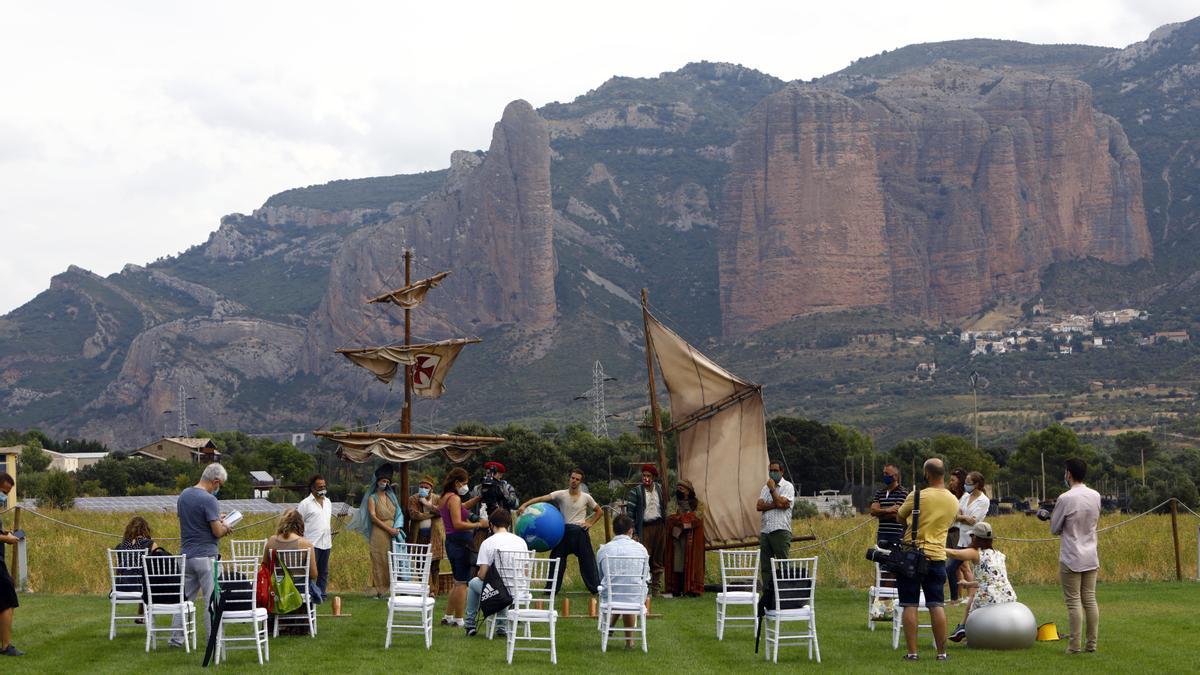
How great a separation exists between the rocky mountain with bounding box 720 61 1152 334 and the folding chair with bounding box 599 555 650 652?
5298 inches

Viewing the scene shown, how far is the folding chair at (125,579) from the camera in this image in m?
14.0

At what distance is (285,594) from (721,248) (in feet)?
479

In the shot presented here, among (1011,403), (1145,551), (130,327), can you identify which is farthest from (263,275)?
(1145,551)

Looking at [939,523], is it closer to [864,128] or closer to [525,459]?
[525,459]

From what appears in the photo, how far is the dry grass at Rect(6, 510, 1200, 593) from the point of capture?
2141 cm

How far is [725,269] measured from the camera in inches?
6152

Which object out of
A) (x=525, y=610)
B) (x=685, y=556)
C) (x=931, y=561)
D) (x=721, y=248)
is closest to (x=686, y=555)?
(x=685, y=556)

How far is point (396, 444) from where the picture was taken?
20.2 meters

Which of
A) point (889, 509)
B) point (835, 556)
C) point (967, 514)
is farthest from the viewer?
point (835, 556)

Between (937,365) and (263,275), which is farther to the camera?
(263,275)

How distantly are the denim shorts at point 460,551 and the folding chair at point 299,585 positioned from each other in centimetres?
Result: 165

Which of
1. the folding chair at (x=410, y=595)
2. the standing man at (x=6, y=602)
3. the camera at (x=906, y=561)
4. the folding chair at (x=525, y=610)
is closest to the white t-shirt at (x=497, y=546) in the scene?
the folding chair at (x=525, y=610)

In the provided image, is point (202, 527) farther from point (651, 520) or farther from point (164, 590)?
point (651, 520)

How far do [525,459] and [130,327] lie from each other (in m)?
115
